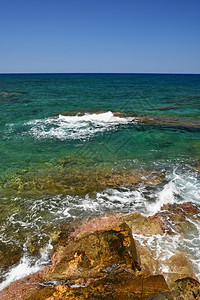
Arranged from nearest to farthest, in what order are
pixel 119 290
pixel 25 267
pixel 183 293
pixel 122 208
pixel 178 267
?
pixel 183 293
pixel 119 290
pixel 178 267
pixel 25 267
pixel 122 208

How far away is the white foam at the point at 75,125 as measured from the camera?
72.6 feet

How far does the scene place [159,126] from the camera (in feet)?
79.7

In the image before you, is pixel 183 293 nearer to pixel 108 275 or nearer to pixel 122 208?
pixel 108 275

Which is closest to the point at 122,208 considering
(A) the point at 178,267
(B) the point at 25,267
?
(A) the point at 178,267

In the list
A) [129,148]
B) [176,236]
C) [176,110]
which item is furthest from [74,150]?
[176,110]

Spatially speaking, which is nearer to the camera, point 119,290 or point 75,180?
point 119,290

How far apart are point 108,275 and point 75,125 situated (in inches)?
813

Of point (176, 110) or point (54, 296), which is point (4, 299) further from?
point (176, 110)

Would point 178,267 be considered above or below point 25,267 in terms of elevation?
above

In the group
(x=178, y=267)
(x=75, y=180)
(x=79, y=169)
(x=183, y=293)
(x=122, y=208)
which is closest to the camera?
(x=183, y=293)

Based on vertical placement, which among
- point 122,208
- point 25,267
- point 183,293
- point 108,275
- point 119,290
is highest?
point 183,293

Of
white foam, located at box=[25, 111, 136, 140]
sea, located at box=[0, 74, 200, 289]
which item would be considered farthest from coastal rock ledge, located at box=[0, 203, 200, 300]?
white foam, located at box=[25, 111, 136, 140]

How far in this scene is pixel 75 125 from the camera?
82.8 feet

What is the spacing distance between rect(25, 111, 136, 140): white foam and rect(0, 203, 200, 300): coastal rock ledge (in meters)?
15.0
